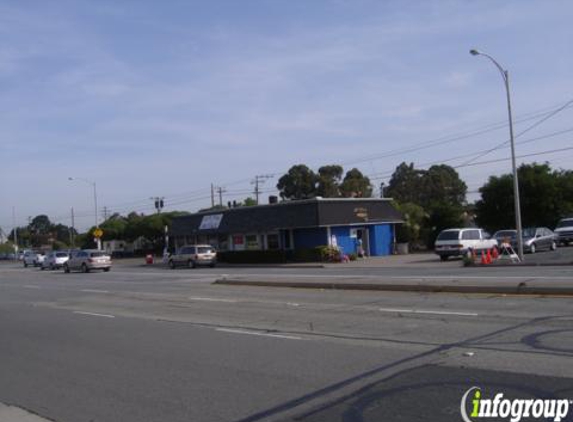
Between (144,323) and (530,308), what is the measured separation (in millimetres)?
8407

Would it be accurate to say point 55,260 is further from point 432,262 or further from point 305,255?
point 432,262

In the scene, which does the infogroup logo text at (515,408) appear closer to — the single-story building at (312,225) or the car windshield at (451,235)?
the car windshield at (451,235)

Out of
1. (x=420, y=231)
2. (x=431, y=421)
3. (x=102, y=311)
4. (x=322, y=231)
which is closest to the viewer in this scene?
(x=431, y=421)

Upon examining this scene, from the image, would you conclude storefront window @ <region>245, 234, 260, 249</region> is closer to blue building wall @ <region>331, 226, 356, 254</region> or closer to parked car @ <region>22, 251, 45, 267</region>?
blue building wall @ <region>331, 226, 356, 254</region>

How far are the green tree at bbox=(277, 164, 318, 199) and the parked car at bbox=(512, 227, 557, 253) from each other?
189 feet

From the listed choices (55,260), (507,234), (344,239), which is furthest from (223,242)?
(507,234)

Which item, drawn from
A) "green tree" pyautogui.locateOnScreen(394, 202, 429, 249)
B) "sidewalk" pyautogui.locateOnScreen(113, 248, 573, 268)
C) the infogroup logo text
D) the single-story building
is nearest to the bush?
"sidewalk" pyautogui.locateOnScreen(113, 248, 573, 268)

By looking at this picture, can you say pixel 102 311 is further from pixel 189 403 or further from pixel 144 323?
pixel 189 403

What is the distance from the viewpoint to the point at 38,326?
15.9 metres

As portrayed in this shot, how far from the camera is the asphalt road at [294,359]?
23.5 ft

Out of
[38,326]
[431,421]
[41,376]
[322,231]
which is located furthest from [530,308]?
[322,231]

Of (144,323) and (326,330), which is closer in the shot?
(326,330)

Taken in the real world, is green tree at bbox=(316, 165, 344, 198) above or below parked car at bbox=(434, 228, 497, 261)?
above

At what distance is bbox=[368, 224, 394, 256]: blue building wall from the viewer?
50031 mm
